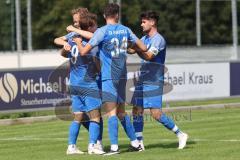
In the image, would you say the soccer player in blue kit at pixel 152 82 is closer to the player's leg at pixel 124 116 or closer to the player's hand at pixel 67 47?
the player's leg at pixel 124 116

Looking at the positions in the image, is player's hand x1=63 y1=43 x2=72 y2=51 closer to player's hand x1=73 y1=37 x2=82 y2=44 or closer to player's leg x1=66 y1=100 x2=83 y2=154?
player's hand x1=73 y1=37 x2=82 y2=44

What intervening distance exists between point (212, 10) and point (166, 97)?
71233mm

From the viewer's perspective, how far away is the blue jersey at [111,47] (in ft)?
41.3

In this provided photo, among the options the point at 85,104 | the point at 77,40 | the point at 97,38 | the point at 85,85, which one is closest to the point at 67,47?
the point at 77,40

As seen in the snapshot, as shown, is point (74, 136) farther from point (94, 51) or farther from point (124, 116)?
point (94, 51)

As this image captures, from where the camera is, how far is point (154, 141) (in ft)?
50.0

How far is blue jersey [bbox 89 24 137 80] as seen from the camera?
1259 centimetres

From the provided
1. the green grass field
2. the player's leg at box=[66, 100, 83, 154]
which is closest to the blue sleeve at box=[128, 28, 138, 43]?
the player's leg at box=[66, 100, 83, 154]

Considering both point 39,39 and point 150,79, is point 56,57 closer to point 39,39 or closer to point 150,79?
point 150,79

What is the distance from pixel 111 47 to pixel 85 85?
0.79m

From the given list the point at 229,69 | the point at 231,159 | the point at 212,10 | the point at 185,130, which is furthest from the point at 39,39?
the point at 231,159

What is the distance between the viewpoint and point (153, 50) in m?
13.3

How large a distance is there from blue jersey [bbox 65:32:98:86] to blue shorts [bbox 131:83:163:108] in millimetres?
980

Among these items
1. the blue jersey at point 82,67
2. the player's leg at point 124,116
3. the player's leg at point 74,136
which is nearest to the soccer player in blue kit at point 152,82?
the player's leg at point 124,116
